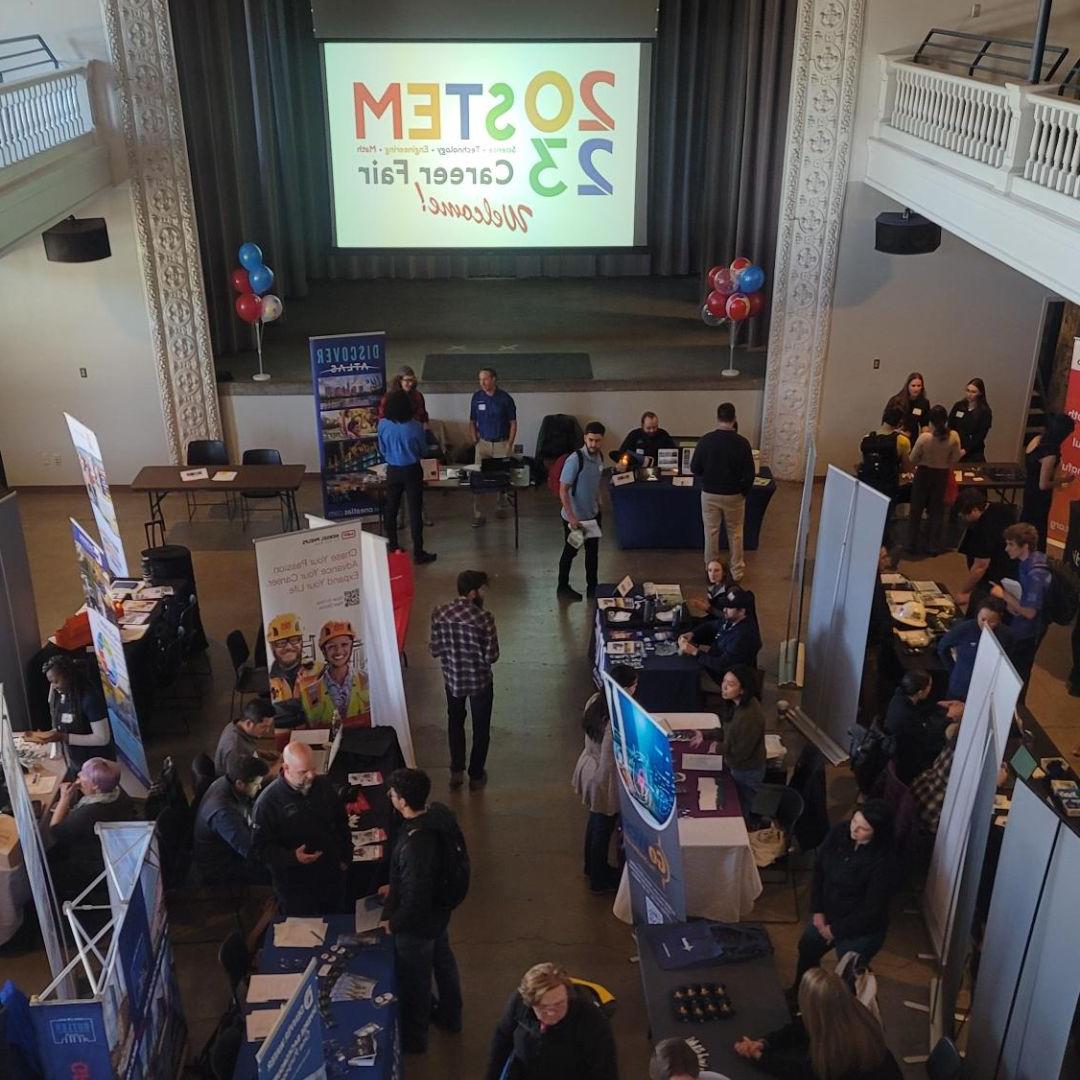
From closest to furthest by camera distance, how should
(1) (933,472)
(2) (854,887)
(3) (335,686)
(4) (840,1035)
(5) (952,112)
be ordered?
(4) (840,1035) → (2) (854,887) → (3) (335,686) → (5) (952,112) → (1) (933,472)

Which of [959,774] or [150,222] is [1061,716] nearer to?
[959,774]

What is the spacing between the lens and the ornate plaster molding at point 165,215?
33.1 ft

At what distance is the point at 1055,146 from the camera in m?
6.95

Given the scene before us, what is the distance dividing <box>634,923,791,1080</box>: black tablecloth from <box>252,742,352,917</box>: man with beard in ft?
4.95

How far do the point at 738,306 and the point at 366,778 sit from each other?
266 inches

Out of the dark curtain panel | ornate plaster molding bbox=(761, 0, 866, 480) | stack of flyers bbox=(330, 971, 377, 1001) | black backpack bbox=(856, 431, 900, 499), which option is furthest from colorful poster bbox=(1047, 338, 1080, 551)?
stack of flyers bbox=(330, 971, 377, 1001)

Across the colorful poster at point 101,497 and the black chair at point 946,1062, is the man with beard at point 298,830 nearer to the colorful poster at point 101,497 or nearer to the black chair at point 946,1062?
the colorful poster at point 101,497

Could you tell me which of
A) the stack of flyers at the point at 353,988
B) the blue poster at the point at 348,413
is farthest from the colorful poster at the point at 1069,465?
the stack of flyers at the point at 353,988

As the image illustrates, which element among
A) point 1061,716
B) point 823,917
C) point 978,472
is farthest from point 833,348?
point 823,917

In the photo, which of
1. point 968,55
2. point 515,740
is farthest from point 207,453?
Result: point 968,55

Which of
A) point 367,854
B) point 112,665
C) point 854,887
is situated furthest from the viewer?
point 112,665

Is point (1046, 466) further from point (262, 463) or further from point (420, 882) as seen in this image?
point (262, 463)

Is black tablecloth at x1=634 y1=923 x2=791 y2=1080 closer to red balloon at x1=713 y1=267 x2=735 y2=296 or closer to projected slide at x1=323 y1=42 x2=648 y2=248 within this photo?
red balloon at x1=713 y1=267 x2=735 y2=296

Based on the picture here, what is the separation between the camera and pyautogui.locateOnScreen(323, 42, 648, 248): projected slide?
11.4 metres
